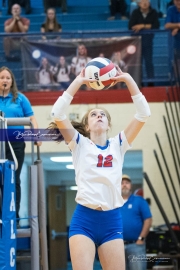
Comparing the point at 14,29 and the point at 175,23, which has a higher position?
the point at 14,29

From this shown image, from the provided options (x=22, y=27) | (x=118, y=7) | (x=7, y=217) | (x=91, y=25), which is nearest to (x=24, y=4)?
(x=91, y=25)

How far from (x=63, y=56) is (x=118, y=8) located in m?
4.92

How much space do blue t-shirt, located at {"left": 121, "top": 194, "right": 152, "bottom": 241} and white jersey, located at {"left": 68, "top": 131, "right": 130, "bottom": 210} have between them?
403cm

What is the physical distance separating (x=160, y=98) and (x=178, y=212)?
2.12 metres

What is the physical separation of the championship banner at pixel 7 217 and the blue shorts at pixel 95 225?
4.24 feet

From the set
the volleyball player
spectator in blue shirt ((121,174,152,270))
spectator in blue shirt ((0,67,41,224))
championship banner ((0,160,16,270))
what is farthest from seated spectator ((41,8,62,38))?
the volleyball player

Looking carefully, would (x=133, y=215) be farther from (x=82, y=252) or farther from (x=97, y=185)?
(x=82, y=252)

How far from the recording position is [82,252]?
16.0 feet

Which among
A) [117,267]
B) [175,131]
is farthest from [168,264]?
[117,267]

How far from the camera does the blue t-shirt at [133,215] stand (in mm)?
9211

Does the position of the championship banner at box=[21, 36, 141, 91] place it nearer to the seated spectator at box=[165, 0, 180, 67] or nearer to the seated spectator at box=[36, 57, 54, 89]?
the seated spectator at box=[36, 57, 54, 89]

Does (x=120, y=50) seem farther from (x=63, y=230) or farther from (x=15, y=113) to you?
(x=63, y=230)

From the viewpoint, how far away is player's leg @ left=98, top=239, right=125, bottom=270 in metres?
4.98

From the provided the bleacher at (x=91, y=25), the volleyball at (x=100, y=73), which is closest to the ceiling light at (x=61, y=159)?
the bleacher at (x=91, y=25)
